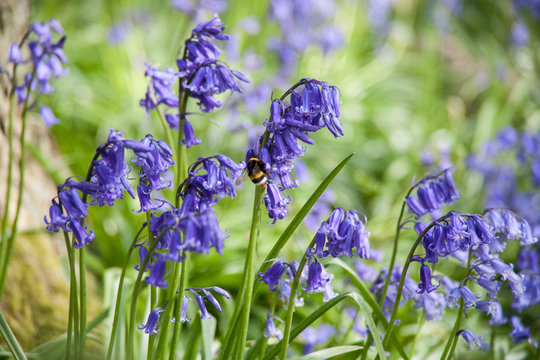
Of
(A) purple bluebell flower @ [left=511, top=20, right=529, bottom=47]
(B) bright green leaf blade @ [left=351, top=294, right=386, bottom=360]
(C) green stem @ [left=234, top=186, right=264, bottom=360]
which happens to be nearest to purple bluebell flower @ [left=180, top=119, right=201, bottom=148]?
(C) green stem @ [left=234, top=186, right=264, bottom=360]

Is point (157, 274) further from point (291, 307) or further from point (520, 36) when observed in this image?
point (520, 36)

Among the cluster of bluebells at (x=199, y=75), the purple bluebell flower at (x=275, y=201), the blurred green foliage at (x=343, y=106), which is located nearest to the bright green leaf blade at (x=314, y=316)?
the purple bluebell flower at (x=275, y=201)

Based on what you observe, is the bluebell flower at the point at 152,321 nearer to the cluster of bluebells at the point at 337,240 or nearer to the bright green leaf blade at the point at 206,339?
the bright green leaf blade at the point at 206,339

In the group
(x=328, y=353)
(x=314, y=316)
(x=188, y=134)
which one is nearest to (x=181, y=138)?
(x=188, y=134)

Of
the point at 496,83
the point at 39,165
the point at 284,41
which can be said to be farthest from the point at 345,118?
the point at 39,165

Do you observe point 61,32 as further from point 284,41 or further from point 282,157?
point 284,41

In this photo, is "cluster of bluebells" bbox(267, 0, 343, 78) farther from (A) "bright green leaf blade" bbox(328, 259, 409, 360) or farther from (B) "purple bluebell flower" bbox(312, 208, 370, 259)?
(B) "purple bluebell flower" bbox(312, 208, 370, 259)

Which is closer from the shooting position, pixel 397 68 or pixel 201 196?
pixel 201 196
